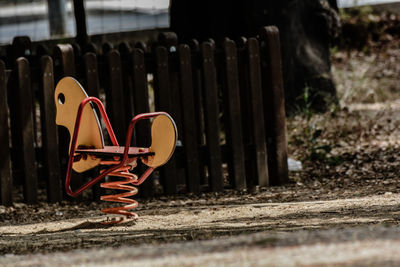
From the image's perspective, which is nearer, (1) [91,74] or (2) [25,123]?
(2) [25,123]

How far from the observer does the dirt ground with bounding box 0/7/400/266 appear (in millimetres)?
3619

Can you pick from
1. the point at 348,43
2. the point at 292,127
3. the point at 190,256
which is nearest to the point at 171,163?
the point at 292,127

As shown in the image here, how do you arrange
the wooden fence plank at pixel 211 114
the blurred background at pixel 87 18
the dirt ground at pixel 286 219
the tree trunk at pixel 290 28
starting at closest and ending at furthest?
1. the dirt ground at pixel 286 219
2. the wooden fence plank at pixel 211 114
3. the tree trunk at pixel 290 28
4. the blurred background at pixel 87 18

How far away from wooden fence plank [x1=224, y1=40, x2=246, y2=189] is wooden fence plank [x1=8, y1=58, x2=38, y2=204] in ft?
5.98

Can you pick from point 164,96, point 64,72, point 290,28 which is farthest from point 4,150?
point 290,28

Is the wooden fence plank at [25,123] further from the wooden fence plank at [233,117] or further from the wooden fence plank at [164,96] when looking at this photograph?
the wooden fence plank at [233,117]

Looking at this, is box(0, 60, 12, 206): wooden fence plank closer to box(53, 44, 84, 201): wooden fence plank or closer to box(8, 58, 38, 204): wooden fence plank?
box(8, 58, 38, 204): wooden fence plank

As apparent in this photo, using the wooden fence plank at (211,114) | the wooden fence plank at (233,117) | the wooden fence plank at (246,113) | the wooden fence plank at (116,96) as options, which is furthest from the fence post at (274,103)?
the wooden fence plank at (116,96)

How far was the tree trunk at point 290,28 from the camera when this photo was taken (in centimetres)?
993

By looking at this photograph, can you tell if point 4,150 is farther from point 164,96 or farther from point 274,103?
point 274,103

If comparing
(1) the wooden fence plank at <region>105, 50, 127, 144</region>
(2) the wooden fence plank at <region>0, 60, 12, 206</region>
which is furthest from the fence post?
(2) the wooden fence plank at <region>0, 60, 12, 206</region>

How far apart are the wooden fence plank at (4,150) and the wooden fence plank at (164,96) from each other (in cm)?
136

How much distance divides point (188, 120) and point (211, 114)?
236 millimetres

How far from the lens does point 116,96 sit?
7.02 metres
